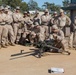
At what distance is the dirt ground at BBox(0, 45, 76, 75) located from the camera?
462 inches

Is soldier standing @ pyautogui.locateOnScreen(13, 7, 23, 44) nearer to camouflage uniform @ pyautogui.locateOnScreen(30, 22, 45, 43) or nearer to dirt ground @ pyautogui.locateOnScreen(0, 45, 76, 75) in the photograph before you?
camouflage uniform @ pyautogui.locateOnScreen(30, 22, 45, 43)

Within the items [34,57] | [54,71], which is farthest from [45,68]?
[34,57]

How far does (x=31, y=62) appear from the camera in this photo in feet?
43.8

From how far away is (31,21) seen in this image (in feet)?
56.3

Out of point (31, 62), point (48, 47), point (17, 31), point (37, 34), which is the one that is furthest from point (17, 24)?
point (31, 62)

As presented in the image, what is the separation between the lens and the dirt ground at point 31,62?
11.7 meters

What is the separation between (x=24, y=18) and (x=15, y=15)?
1.79 feet

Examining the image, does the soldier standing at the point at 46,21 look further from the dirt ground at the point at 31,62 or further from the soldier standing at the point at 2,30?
the soldier standing at the point at 2,30

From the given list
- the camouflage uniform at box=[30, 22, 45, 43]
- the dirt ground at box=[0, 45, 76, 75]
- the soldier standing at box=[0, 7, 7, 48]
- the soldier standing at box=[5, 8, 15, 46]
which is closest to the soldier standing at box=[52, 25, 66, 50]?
the dirt ground at box=[0, 45, 76, 75]

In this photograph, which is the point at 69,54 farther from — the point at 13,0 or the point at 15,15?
the point at 13,0

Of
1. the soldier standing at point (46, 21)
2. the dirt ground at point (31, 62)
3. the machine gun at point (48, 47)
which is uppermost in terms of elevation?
the soldier standing at point (46, 21)

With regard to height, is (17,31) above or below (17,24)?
below

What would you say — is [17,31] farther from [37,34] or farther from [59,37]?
[59,37]

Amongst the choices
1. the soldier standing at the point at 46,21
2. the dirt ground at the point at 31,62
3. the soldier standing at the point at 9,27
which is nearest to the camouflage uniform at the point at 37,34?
the soldier standing at the point at 46,21
